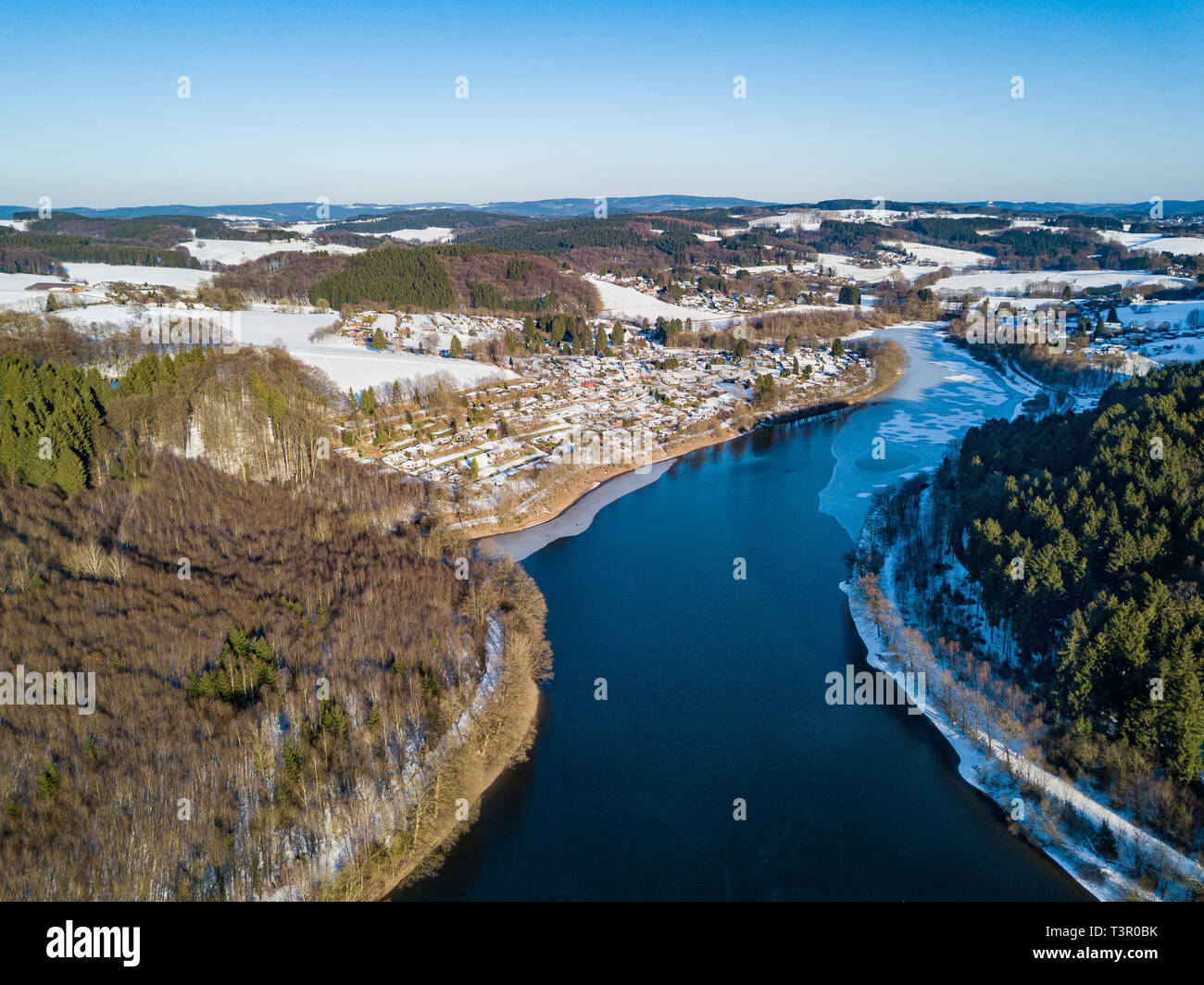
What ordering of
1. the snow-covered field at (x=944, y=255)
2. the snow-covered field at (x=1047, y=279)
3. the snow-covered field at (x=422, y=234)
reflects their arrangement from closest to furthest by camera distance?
the snow-covered field at (x=1047, y=279)
the snow-covered field at (x=944, y=255)
the snow-covered field at (x=422, y=234)

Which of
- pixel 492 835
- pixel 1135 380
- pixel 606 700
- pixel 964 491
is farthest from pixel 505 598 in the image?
pixel 1135 380

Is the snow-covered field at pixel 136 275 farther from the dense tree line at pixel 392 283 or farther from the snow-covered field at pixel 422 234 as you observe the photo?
the snow-covered field at pixel 422 234

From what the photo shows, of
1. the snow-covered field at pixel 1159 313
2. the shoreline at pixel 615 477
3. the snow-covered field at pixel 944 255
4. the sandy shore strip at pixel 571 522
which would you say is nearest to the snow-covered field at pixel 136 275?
the shoreline at pixel 615 477

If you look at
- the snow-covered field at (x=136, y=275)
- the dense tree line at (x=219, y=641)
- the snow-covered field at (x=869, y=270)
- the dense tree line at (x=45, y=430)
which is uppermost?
the snow-covered field at (x=869, y=270)

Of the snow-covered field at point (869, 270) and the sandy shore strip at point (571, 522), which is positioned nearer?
the sandy shore strip at point (571, 522)
